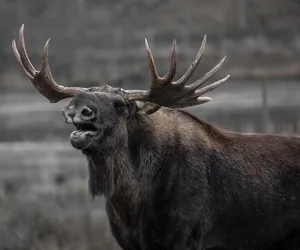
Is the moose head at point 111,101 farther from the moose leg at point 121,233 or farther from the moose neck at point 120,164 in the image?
the moose leg at point 121,233

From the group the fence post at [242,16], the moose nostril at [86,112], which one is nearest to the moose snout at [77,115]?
the moose nostril at [86,112]

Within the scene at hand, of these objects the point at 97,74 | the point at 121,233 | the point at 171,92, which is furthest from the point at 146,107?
the point at 97,74

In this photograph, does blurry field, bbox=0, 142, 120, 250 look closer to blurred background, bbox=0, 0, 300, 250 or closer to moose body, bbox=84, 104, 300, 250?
blurred background, bbox=0, 0, 300, 250

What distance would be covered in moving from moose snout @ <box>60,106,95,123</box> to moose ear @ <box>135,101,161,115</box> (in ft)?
2.36

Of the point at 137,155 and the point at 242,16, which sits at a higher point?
the point at 242,16

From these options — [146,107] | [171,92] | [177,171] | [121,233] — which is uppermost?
[171,92]

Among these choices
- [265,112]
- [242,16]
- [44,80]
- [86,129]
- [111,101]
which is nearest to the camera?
[86,129]

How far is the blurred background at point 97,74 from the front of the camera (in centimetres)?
1505

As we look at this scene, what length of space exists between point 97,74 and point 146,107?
15.8 metres

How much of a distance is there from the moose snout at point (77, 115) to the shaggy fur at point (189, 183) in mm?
113

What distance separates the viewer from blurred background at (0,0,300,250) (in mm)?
15055

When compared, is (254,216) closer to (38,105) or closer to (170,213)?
(170,213)

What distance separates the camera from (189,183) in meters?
9.95

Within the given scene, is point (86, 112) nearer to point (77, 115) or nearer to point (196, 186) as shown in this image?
point (77, 115)
